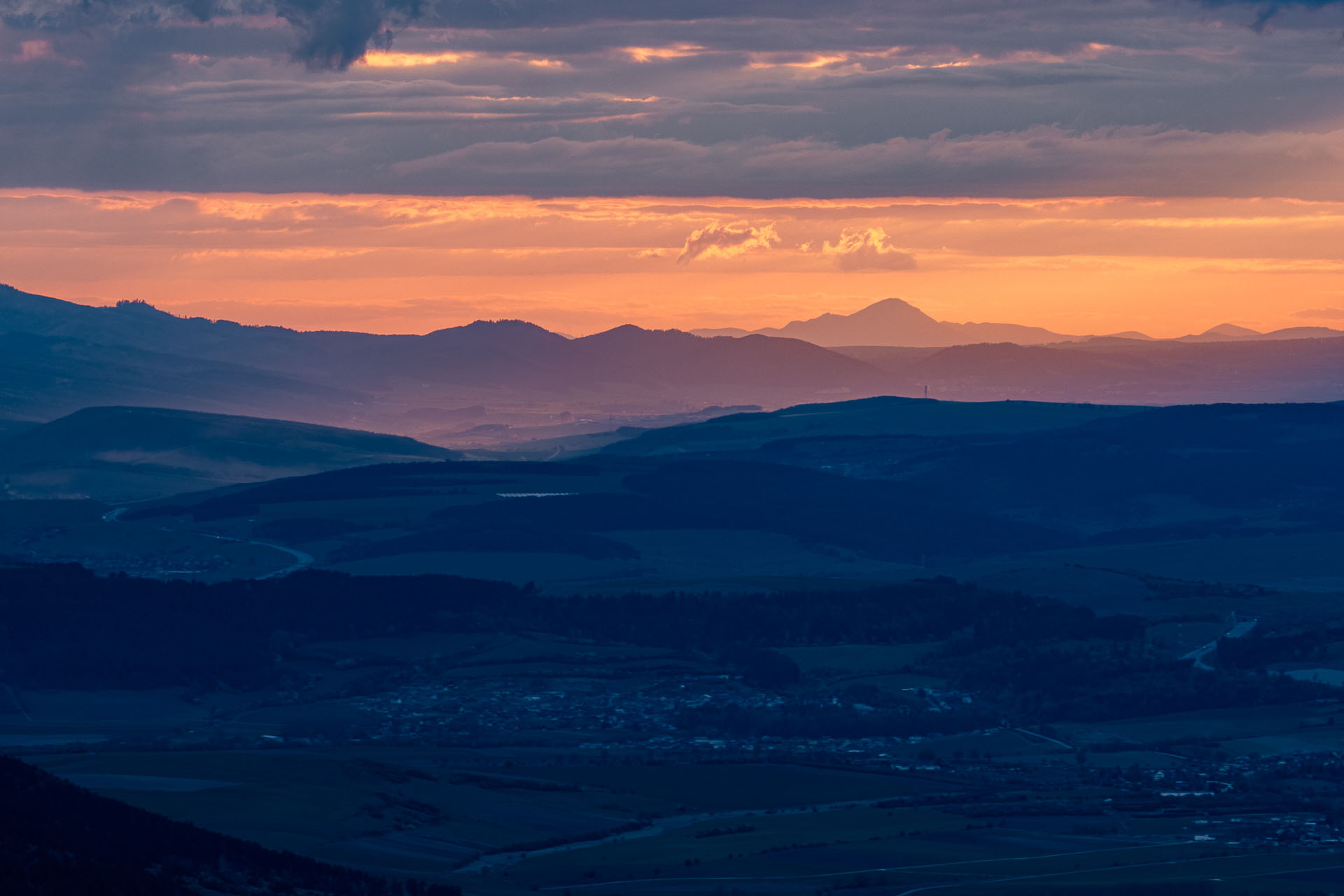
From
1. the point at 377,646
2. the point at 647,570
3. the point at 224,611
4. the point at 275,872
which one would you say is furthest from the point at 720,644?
the point at 275,872

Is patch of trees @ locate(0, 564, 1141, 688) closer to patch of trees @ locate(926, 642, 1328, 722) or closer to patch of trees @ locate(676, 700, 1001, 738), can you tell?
patch of trees @ locate(926, 642, 1328, 722)

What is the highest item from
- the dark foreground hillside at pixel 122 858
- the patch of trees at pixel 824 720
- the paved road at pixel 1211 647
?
the dark foreground hillside at pixel 122 858

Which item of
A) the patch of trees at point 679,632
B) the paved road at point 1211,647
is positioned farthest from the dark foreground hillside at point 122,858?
the paved road at point 1211,647

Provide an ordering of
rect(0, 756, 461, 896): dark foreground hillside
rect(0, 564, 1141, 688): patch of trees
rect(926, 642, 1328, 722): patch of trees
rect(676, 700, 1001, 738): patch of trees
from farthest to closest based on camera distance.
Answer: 1. rect(0, 564, 1141, 688): patch of trees
2. rect(926, 642, 1328, 722): patch of trees
3. rect(676, 700, 1001, 738): patch of trees
4. rect(0, 756, 461, 896): dark foreground hillside

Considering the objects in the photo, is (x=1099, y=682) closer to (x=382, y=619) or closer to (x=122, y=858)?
(x=382, y=619)

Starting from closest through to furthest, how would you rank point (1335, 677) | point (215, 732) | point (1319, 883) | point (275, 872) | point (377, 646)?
point (275, 872) → point (1319, 883) → point (215, 732) → point (1335, 677) → point (377, 646)

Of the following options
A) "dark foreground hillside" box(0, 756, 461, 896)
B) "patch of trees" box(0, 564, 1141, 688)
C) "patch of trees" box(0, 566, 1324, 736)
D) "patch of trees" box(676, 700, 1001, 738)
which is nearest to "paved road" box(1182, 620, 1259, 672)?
"patch of trees" box(0, 566, 1324, 736)

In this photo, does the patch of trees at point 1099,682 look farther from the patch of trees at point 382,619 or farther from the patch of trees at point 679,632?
the patch of trees at point 382,619

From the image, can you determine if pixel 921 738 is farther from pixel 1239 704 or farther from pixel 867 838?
pixel 867 838
